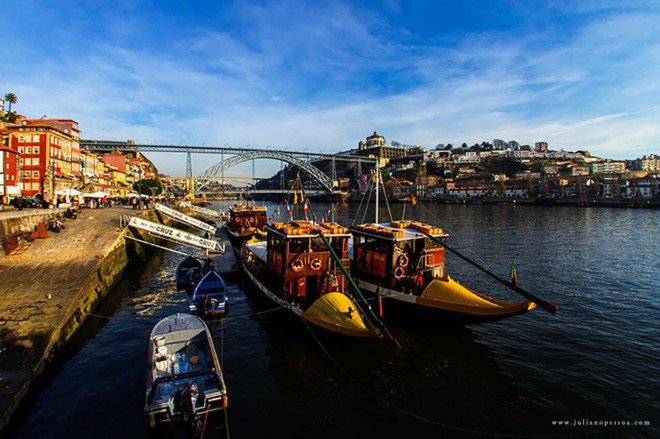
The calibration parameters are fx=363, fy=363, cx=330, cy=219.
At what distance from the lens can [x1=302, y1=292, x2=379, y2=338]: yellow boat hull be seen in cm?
1353

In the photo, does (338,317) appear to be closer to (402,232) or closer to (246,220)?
(402,232)

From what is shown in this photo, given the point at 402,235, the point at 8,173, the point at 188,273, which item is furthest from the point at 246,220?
the point at 8,173

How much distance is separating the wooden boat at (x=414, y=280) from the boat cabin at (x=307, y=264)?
2226mm

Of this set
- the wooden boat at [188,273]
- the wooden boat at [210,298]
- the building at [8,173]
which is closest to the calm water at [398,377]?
the wooden boat at [210,298]

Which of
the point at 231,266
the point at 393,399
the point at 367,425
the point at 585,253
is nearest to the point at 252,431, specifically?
the point at 367,425

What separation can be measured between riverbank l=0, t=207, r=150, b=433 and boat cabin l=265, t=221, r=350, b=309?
9.25 metres

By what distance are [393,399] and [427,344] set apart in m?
4.57

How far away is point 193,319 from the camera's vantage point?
46.0 ft

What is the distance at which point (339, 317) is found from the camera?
1419 centimetres

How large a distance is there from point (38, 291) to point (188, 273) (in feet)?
29.6

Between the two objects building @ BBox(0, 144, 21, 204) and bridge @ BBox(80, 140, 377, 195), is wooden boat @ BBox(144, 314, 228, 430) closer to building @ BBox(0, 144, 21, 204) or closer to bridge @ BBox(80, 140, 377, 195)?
building @ BBox(0, 144, 21, 204)

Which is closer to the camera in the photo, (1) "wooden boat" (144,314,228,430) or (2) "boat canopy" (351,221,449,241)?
(1) "wooden boat" (144,314,228,430)

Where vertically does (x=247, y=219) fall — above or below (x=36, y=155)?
below

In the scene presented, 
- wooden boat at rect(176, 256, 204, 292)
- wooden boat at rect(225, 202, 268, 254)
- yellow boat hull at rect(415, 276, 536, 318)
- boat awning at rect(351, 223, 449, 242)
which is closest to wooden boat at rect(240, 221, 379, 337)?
boat awning at rect(351, 223, 449, 242)
